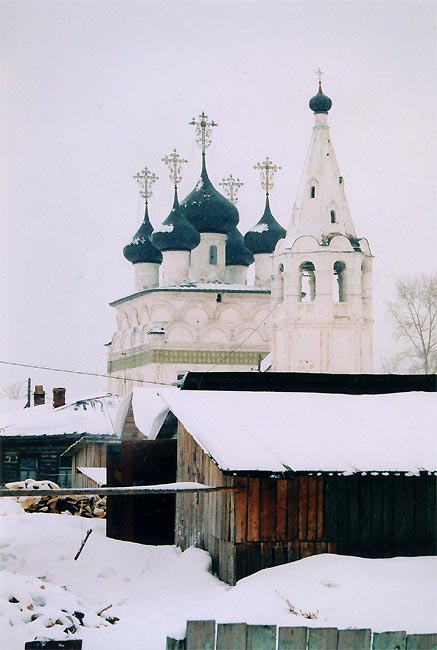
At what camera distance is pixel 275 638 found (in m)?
5.82

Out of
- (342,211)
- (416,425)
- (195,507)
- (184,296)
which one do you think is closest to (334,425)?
(416,425)

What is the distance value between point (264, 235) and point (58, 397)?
2147cm

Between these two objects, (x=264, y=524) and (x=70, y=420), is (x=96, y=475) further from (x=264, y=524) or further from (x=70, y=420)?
(x=264, y=524)

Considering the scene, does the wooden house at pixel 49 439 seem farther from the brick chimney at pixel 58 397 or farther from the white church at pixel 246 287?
the white church at pixel 246 287

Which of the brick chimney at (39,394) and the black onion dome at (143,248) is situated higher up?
the black onion dome at (143,248)

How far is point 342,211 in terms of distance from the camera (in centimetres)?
4291

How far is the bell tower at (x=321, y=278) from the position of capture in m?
42.0

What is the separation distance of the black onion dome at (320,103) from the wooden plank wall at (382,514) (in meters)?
32.7

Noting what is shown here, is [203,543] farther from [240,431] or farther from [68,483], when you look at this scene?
[68,483]

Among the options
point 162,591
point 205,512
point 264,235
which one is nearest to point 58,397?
point 205,512

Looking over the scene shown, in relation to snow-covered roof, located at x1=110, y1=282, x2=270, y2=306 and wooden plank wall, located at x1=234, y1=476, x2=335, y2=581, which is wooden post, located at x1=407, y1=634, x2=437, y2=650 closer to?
wooden plank wall, located at x1=234, y1=476, x2=335, y2=581

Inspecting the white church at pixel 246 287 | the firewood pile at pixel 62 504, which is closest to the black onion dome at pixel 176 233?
the white church at pixel 246 287

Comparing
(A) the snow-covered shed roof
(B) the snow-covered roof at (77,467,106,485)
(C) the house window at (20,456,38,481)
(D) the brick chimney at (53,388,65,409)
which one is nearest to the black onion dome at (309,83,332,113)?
(D) the brick chimney at (53,388,65,409)

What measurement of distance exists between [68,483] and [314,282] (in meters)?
20.0
